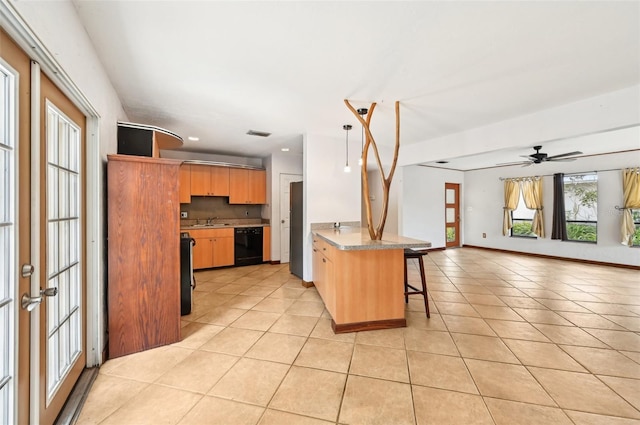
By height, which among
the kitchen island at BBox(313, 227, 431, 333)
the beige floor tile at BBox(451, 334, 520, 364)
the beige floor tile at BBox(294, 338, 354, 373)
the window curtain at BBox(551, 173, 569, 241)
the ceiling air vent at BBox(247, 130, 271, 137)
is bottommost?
the beige floor tile at BBox(294, 338, 354, 373)

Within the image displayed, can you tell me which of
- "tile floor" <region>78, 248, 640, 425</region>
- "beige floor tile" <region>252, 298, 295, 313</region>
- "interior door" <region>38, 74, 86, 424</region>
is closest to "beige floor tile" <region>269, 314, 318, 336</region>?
"tile floor" <region>78, 248, 640, 425</region>

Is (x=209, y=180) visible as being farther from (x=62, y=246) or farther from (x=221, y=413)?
(x=221, y=413)

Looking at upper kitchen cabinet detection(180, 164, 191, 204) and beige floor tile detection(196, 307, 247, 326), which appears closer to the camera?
beige floor tile detection(196, 307, 247, 326)

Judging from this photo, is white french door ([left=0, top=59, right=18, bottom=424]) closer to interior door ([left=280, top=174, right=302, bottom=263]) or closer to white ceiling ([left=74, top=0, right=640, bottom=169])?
white ceiling ([left=74, top=0, right=640, bottom=169])

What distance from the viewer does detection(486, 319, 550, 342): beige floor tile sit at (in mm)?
2451

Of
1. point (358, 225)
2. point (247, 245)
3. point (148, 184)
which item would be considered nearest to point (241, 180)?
point (247, 245)

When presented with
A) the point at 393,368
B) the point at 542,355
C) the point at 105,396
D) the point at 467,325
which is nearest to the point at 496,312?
the point at 467,325

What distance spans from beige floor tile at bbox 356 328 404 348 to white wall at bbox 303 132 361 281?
65.6 inches

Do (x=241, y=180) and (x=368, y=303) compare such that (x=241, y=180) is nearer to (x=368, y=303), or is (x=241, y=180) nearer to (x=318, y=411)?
(x=368, y=303)

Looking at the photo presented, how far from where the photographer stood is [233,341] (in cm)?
238

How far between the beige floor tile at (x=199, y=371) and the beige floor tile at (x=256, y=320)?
53 centimetres

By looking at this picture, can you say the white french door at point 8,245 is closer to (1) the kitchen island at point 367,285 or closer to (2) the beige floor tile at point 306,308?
(1) the kitchen island at point 367,285

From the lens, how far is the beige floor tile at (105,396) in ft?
4.94

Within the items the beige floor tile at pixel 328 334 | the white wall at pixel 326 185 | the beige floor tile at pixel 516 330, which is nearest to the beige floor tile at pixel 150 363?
the beige floor tile at pixel 328 334
